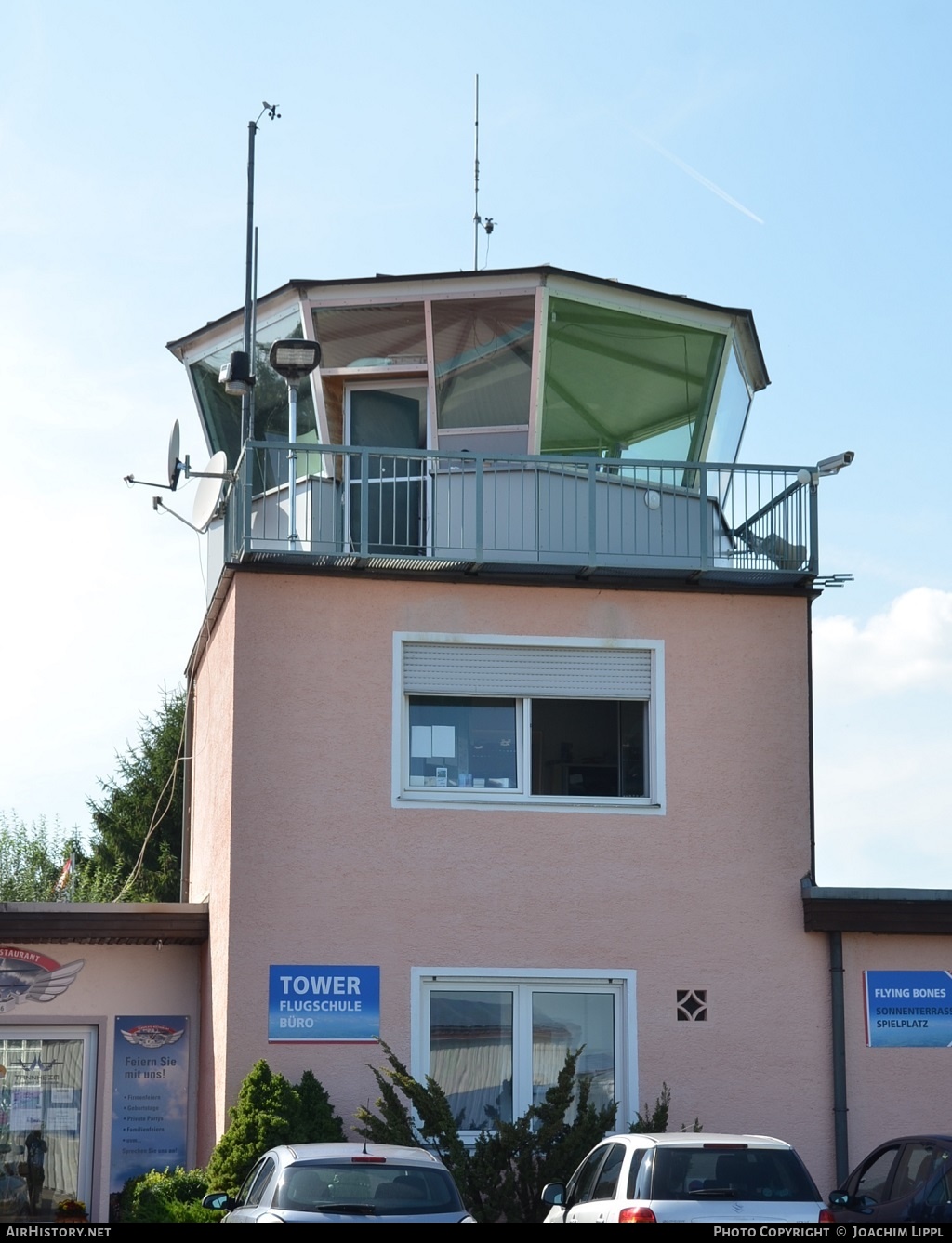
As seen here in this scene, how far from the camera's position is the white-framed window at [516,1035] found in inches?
616

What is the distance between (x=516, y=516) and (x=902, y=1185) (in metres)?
7.17

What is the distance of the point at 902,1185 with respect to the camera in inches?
524

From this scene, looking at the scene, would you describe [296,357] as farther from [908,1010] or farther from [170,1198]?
[908,1010]

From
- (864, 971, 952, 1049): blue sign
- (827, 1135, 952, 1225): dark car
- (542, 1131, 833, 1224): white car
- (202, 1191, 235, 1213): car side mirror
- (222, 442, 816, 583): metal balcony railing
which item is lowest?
(827, 1135, 952, 1225): dark car

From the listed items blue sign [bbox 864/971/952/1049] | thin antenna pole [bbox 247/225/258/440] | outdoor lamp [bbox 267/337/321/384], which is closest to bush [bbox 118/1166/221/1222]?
blue sign [bbox 864/971/952/1049]

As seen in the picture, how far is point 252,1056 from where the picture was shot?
1534 centimetres

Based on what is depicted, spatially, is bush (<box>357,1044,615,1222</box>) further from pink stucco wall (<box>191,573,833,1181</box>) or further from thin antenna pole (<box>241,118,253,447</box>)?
thin antenna pole (<box>241,118,253,447</box>)

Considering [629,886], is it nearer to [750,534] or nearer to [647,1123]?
[647,1123]

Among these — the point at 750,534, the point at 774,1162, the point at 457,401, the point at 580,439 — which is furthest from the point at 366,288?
the point at 774,1162

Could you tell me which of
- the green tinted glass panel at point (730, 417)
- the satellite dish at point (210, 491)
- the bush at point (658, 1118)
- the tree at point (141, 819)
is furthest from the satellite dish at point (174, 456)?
the tree at point (141, 819)

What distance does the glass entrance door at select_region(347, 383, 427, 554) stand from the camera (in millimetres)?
16906

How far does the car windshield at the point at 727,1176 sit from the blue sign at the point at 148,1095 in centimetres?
732

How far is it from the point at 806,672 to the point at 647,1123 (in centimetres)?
451

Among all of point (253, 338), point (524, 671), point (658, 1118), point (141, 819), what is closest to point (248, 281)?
point (253, 338)
